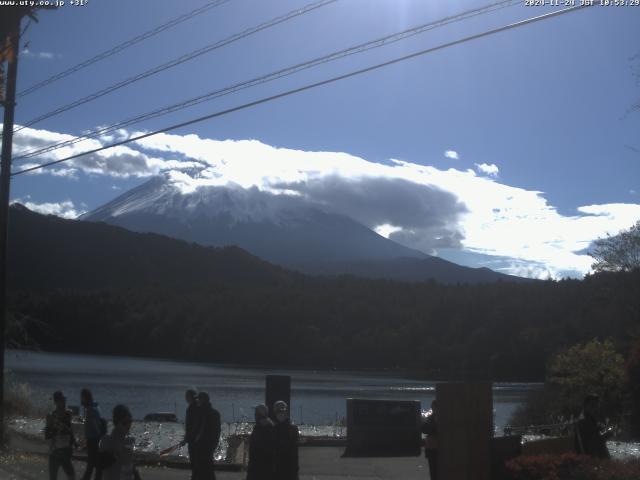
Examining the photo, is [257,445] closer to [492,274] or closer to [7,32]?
[7,32]

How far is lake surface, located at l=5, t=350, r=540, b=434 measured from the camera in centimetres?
4194

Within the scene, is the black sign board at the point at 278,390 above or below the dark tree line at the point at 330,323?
below

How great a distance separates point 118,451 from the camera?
348 inches

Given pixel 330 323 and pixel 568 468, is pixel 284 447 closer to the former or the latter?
pixel 568 468

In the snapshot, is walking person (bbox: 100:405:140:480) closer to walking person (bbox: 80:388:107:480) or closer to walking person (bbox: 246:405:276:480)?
walking person (bbox: 246:405:276:480)

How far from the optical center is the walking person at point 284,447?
8.74 metres

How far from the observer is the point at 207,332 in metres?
89.6

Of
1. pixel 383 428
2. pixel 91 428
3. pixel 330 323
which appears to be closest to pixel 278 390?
pixel 383 428

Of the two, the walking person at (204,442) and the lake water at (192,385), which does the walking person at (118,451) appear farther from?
the lake water at (192,385)

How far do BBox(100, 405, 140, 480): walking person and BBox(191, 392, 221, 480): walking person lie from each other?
168 centimetres

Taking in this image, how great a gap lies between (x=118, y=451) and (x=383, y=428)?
33.2 ft

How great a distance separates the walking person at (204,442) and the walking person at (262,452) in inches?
70.5

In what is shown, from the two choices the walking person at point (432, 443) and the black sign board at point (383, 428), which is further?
the black sign board at point (383, 428)

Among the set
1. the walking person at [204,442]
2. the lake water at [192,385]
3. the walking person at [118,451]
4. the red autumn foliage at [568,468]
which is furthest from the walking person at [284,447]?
the lake water at [192,385]
